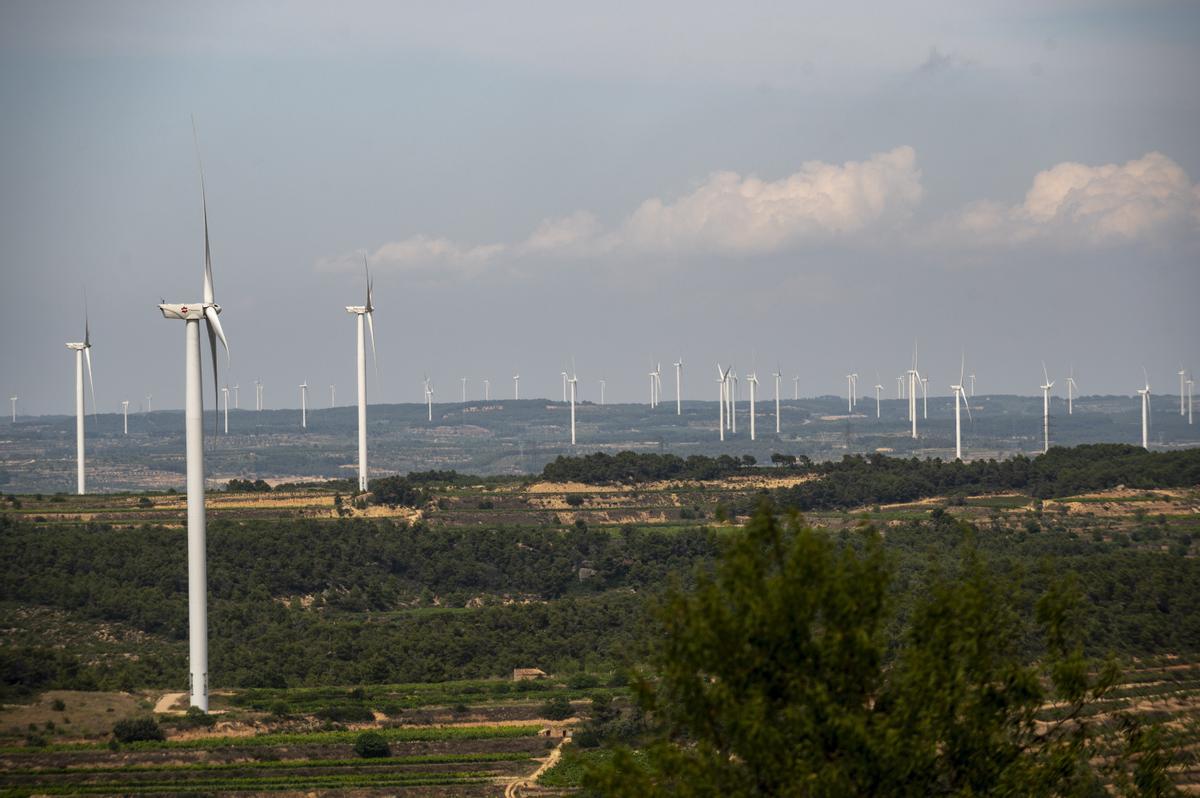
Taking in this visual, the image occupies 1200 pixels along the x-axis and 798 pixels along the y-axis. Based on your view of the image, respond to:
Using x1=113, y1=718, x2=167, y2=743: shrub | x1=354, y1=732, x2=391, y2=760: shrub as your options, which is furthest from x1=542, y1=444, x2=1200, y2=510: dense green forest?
x1=113, y1=718, x2=167, y2=743: shrub

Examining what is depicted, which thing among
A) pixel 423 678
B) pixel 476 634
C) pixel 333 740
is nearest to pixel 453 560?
pixel 476 634

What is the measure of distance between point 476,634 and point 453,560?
77.8ft

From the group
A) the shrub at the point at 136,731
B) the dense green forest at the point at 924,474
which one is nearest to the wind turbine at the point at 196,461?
the shrub at the point at 136,731

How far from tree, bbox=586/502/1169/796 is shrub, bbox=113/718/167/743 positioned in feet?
158

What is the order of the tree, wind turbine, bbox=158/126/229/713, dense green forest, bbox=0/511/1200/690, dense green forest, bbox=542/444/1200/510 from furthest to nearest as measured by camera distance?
dense green forest, bbox=542/444/1200/510 → dense green forest, bbox=0/511/1200/690 → wind turbine, bbox=158/126/229/713 → the tree

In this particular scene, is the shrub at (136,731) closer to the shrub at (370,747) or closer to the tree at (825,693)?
the shrub at (370,747)

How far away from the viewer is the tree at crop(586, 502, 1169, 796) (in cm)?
2734

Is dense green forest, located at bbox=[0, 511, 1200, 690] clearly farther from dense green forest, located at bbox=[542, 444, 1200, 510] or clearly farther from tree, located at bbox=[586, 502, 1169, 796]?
tree, located at bbox=[586, 502, 1169, 796]

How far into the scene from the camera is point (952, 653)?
29.9 metres

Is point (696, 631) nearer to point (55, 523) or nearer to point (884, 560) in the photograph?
point (884, 560)

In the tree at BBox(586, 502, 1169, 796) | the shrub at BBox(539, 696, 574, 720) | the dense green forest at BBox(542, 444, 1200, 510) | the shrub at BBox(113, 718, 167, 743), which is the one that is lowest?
the shrub at BBox(539, 696, 574, 720)

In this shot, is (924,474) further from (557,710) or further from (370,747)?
(370,747)

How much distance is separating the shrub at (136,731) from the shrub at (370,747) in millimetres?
8855

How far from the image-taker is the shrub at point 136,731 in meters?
72.6
